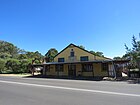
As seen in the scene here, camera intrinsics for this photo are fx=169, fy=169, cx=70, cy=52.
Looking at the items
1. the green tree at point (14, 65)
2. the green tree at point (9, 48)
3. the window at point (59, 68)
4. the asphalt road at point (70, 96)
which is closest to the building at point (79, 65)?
the window at point (59, 68)

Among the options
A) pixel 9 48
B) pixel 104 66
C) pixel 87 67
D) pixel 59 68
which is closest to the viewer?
pixel 104 66

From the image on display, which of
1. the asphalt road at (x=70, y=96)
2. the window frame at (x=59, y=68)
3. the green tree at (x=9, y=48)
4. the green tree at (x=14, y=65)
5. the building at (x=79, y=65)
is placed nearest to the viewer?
the asphalt road at (x=70, y=96)

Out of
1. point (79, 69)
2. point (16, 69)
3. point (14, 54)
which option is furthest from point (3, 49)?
point (79, 69)

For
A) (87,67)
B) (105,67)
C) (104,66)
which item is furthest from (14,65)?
(105,67)

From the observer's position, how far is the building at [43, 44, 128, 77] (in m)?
27.2

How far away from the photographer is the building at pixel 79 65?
27234 mm

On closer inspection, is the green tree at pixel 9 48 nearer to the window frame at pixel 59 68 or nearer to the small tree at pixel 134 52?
the window frame at pixel 59 68

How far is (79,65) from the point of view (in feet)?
99.3

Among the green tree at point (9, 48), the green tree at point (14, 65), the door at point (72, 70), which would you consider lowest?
the door at point (72, 70)

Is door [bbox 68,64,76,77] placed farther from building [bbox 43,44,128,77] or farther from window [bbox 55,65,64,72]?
window [bbox 55,65,64,72]

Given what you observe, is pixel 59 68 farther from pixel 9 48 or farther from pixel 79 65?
pixel 9 48

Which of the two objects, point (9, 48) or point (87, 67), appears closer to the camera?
point (87, 67)

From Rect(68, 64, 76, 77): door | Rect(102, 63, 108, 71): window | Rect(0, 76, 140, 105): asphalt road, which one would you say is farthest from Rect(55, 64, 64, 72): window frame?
Rect(0, 76, 140, 105): asphalt road

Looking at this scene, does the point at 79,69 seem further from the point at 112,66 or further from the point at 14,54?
the point at 14,54
